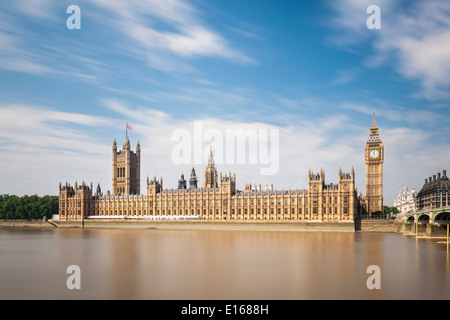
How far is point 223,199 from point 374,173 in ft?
164

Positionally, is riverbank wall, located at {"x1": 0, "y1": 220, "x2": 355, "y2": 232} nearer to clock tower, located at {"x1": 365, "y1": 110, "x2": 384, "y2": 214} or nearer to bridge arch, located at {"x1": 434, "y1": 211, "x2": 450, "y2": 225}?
bridge arch, located at {"x1": 434, "y1": 211, "x2": 450, "y2": 225}

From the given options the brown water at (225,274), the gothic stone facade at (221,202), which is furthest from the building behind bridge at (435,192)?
the brown water at (225,274)

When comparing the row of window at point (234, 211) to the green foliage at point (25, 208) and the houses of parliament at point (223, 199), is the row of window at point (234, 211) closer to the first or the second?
the houses of parliament at point (223, 199)

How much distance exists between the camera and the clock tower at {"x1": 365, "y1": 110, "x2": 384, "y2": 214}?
439 feet

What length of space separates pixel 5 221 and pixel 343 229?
11171 centimetres

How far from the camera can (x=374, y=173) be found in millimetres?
136375

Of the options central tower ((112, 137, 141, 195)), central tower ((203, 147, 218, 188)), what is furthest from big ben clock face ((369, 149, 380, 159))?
central tower ((112, 137, 141, 195))

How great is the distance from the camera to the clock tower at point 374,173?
134 m

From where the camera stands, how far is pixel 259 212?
12325 centimetres

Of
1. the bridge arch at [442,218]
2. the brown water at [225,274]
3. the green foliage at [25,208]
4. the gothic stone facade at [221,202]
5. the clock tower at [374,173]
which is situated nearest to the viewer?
the brown water at [225,274]

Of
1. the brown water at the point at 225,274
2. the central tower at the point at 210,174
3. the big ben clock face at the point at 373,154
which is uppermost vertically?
the big ben clock face at the point at 373,154

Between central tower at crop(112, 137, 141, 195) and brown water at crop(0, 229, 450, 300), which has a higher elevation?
central tower at crop(112, 137, 141, 195)
